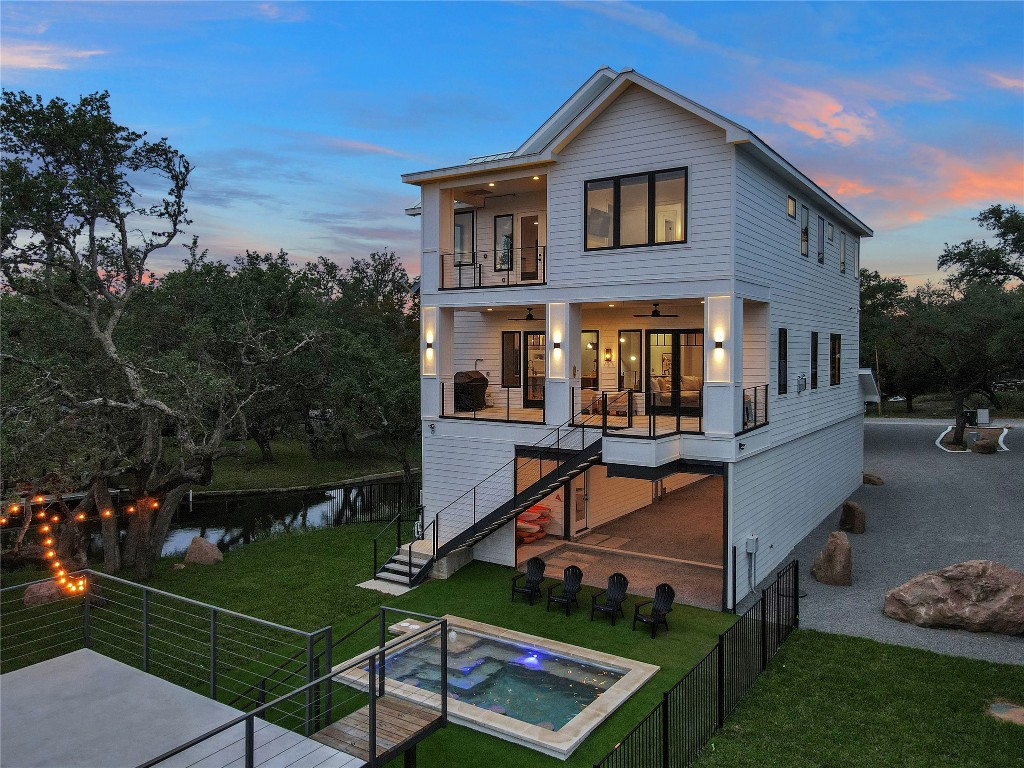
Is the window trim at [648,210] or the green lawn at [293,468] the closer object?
the window trim at [648,210]

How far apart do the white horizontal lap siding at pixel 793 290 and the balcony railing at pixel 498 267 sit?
5.84 meters

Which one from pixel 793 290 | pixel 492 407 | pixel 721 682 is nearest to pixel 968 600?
pixel 721 682

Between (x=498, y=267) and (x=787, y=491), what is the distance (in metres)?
10.2

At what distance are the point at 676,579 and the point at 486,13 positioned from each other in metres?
16.4

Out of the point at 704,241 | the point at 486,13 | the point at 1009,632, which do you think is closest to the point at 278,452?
the point at 486,13

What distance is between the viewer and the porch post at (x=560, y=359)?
16.8m

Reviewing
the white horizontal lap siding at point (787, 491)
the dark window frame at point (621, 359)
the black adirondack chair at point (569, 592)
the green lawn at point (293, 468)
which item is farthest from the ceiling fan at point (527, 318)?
the green lawn at point (293, 468)

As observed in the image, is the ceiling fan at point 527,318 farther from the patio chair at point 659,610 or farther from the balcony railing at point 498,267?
the patio chair at point 659,610

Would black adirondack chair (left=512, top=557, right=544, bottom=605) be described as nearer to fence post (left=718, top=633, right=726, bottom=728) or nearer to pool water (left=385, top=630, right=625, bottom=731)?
pool water (left=385, top=630, right=625, bottom=731)

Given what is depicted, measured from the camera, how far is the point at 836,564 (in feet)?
52.0

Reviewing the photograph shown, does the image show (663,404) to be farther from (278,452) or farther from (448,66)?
(278,452)

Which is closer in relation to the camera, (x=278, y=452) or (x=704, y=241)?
(x=704, y=241)

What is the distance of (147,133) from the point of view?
682 inches

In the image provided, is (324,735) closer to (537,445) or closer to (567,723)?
(567,723)
